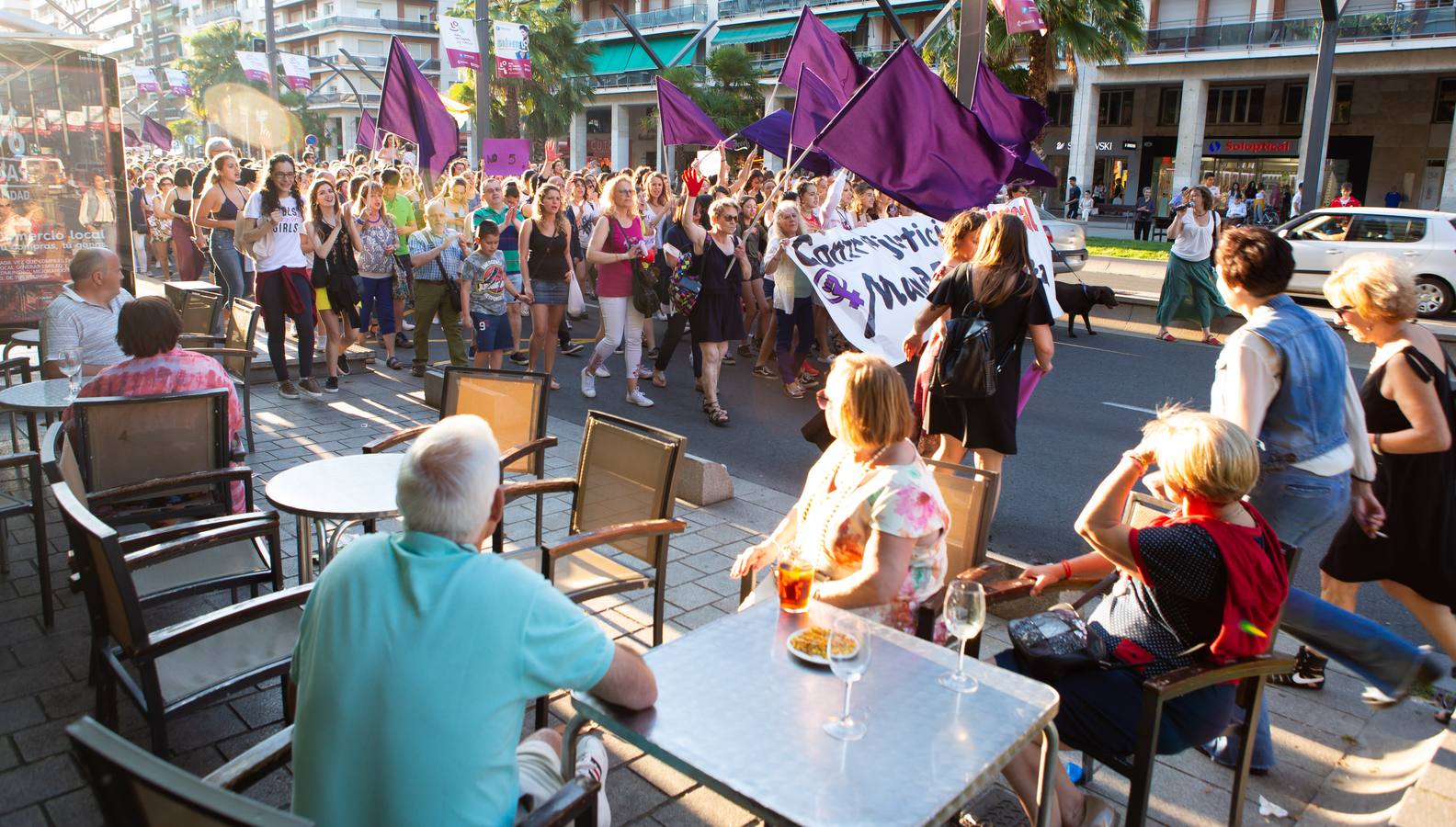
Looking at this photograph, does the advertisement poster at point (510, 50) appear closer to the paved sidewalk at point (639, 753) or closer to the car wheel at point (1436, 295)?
the paved sidewalk at point (639, 753)

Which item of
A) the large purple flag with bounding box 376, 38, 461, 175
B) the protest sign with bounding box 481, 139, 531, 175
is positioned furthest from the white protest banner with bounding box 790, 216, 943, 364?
the protest sign with bounding box 481, 139, 531, 175

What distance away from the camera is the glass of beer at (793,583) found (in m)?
2.71

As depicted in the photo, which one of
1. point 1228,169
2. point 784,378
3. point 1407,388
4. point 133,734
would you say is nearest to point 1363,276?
point 1407,388

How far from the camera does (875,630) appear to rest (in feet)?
9.00

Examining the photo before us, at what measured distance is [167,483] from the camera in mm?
3771

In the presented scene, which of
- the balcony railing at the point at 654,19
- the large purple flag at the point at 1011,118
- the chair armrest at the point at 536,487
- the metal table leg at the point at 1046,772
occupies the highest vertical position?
the balcony railing at the point at 654,19

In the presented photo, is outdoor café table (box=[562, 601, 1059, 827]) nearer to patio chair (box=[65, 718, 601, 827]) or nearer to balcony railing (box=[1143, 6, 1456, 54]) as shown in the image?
patio chair (box=[65, 718, 601, 827])

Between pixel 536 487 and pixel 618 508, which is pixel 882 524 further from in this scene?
pixel 536 487

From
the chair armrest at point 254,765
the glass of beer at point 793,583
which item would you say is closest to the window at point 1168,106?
the glass of beer at point 793,583

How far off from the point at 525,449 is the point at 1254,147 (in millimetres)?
43441

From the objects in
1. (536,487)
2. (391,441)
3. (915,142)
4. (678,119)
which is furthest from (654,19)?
(536,487)

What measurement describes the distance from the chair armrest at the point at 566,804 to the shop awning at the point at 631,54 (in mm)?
53631

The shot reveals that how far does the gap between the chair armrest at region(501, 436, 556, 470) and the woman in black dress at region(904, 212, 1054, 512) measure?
75.5 inches

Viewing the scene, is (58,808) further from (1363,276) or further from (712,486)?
(1363,276)
